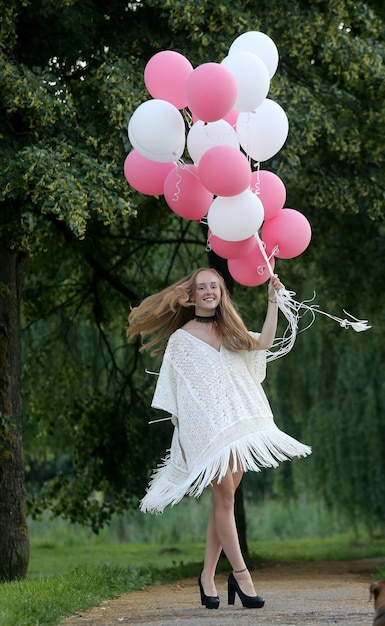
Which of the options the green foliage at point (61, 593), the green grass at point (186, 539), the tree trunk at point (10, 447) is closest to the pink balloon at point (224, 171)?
the green foliage at point (61, 593)

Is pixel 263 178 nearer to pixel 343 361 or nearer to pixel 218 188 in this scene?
pixel 218 188

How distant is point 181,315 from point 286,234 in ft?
2.79

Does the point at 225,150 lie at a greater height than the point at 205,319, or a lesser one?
greater

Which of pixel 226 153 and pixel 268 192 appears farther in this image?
pixel 268 192

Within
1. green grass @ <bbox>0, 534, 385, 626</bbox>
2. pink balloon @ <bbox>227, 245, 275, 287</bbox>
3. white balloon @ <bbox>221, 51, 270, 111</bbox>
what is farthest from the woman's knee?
white balloon @ <bbox>221, 51, 270, 111</bbox>

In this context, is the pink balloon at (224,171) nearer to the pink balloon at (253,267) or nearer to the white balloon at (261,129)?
the white balloon at (261,129)

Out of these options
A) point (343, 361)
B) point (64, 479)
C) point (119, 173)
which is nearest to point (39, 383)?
point (64, 479)

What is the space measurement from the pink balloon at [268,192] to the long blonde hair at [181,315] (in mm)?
533

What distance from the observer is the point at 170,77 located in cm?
680

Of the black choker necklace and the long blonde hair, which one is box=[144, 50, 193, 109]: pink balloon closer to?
the long blonde hair

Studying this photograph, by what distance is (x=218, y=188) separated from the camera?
6305mm

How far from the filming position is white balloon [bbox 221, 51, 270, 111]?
6.48m

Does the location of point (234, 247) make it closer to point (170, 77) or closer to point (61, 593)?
point (170, 77)

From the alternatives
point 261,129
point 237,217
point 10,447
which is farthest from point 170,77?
point 10,447
